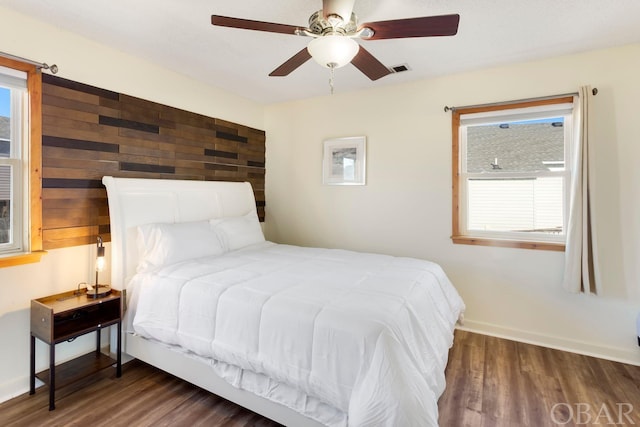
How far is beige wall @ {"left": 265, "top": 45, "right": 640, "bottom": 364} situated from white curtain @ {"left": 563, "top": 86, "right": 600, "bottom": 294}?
0.14 metres

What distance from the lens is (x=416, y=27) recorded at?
1.67 m

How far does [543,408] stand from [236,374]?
1878mm

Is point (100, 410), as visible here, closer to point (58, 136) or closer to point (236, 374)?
point (236, 374)

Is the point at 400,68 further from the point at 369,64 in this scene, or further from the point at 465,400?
→ the point at 465,400

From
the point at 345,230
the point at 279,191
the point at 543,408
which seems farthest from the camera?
the point at 279,191

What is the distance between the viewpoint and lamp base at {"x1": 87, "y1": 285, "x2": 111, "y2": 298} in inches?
90.6

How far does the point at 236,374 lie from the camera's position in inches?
73.7

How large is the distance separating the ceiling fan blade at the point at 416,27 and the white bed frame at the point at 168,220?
205 cm

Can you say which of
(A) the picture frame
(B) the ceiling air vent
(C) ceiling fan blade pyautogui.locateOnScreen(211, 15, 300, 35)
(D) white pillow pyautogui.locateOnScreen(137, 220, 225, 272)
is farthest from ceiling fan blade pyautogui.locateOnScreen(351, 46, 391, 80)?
(D) white pillow pyautogui.locateOnScreen(137, 220, 225, 272)

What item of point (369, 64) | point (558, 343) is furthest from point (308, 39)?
point (558, 343)

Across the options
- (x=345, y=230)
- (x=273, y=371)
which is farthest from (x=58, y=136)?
(x=345, y=230)

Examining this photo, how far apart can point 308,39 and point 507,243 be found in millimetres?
2484

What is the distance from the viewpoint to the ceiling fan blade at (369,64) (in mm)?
2043

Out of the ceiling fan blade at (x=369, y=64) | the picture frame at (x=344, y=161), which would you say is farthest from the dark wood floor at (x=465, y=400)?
the ceiling fan blade at (x=369, y=64)
